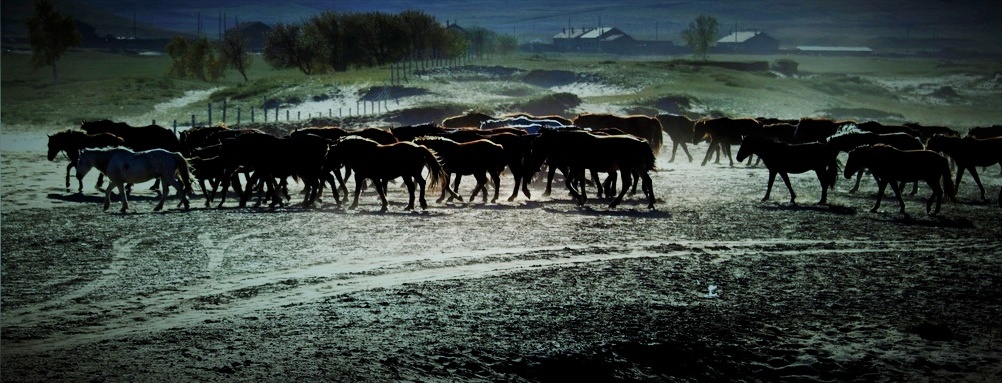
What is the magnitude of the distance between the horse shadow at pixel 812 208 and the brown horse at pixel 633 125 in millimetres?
11310

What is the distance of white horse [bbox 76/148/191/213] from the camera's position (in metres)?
23.2

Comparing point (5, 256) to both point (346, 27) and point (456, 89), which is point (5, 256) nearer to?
point (456, 89)

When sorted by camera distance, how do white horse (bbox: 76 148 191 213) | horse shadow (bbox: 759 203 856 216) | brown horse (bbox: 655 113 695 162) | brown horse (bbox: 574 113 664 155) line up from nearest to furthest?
white horse (bbox: 76 148 191 213) < horse shadow (bbox: 759 203 856 216) < brown horse (bbox: 574 113 664 155) < brown horse (bbox: 655 113 695 162)

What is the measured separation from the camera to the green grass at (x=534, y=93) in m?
65.0

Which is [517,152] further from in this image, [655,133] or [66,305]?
[66,305]

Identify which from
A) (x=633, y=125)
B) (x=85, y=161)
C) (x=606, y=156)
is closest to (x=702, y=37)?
(x=633, y=125)

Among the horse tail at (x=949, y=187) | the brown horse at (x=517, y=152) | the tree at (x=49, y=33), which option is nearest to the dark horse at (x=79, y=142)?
the brown horse at (x=517, y=152)

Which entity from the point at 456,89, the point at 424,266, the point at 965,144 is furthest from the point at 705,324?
the point at 456,89

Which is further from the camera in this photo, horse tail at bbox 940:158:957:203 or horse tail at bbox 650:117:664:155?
horse tail at bbox 650:117:664:155

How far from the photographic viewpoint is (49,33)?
10394 cm

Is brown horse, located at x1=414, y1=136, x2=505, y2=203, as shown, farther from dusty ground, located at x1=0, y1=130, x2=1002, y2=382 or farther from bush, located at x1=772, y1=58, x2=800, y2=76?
bush, located at x1=772, y1=58, x2=800, y2=76

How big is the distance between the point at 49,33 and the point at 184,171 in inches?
3446

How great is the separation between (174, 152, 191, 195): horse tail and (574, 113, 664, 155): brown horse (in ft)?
49.1

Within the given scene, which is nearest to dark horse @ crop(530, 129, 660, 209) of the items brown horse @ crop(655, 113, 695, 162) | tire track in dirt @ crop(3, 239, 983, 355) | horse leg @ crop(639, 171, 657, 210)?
horse leg @ crop(639, 171, 657, 210)
